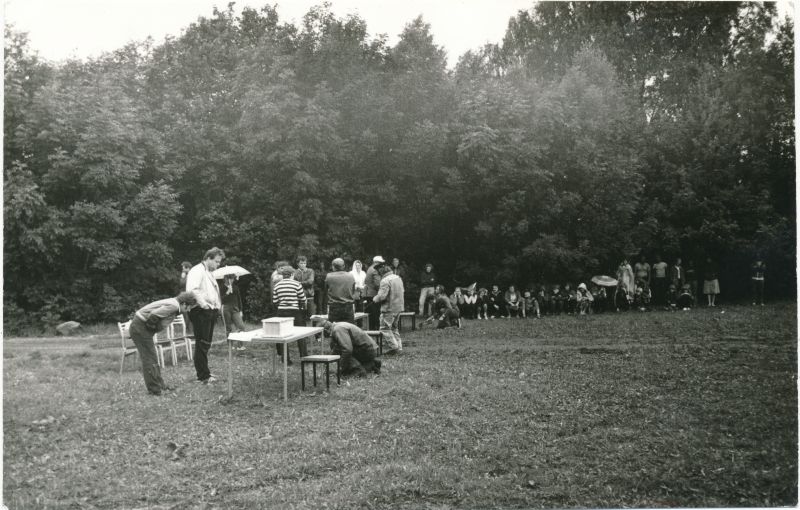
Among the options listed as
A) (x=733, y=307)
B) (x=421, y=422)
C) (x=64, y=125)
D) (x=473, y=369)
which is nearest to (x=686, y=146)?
(x=733, y=307)

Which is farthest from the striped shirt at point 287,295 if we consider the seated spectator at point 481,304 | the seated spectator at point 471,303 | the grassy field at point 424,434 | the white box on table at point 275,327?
the seated spectator at point 481,304

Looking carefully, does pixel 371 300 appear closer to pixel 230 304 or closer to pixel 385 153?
pixel 230 304

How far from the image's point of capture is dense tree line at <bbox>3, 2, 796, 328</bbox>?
13.5 metres

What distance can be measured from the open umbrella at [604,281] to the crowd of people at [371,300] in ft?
0.10

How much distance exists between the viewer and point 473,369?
1045 centimetres

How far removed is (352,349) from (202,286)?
237 centimetres

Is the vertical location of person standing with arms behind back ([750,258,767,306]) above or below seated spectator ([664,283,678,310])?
above

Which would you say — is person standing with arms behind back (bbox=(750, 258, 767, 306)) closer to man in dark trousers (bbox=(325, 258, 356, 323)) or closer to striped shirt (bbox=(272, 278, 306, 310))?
man in dark trousers (bbox=(325, 258, 356, 323))

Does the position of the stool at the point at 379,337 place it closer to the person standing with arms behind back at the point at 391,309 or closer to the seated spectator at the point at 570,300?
the person standing with arms behind back at the point at 391,309

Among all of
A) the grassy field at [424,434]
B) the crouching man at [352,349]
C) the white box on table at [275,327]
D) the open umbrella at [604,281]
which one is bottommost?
the grassy field at [424,434]

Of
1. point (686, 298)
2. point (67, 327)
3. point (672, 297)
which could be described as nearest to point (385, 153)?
point (672, 297)

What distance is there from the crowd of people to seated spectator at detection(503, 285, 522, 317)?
28mm

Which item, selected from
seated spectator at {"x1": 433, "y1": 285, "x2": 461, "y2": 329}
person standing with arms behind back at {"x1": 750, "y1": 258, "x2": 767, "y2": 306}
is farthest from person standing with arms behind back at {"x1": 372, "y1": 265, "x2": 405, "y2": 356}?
person standing with arms behind back at {"x1": 750, "y1": 258, "x2": 767, "y2": 306}

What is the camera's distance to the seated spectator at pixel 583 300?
19.0 m
